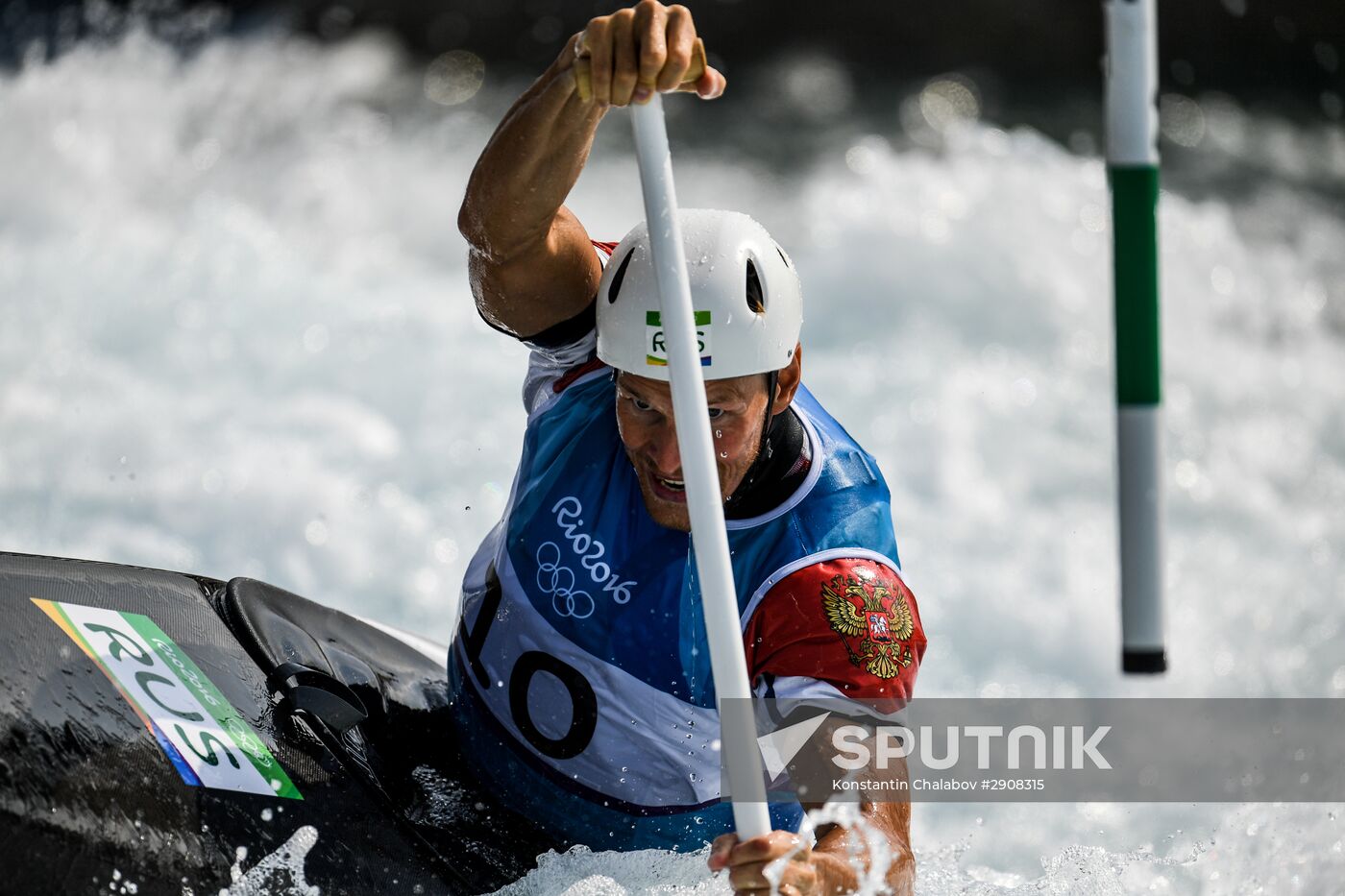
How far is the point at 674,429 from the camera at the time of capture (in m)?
1.80

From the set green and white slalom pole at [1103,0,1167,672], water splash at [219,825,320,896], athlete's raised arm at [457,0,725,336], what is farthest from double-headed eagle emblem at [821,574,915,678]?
water splash at [219,825,320,896]

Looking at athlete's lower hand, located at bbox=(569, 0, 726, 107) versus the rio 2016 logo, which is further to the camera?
A: the rio 2016 logo

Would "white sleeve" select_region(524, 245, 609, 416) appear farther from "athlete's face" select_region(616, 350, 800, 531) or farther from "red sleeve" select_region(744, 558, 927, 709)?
"red sleeve" select_region(744, 558, 927, 709)

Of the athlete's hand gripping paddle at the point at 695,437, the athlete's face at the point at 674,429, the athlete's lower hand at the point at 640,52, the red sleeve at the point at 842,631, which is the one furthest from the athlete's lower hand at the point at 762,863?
the athlete's lower hand at the point at 640,52

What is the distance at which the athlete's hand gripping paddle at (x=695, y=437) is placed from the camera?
1495 mm

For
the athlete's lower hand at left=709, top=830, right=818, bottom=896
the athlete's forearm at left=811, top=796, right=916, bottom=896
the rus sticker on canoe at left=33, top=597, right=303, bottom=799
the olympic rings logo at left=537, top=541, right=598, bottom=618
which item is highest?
the olympic rings logo at left=537, top=541, right=598, bottom=618

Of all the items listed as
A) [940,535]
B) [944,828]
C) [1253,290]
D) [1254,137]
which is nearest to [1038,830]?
[944,828]

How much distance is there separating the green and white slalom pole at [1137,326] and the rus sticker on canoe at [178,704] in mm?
1118

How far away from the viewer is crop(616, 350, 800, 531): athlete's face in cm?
182

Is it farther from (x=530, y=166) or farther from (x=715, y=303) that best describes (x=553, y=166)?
(x=715, y=303)

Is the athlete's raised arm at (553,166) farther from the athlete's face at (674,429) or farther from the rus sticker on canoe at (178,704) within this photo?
the rus sticker on canoe at (178,704)

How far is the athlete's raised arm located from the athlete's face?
0.22m

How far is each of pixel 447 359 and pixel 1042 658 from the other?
8.73ft

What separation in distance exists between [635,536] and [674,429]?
0.21m
